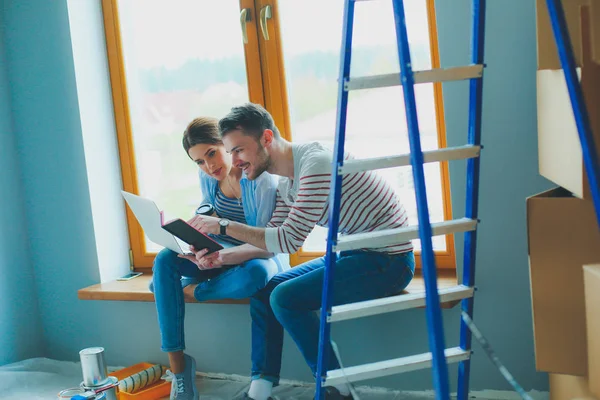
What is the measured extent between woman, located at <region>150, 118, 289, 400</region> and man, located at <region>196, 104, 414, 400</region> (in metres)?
0.11

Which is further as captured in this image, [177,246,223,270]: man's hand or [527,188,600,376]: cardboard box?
[177,246,223,270]: man's hand

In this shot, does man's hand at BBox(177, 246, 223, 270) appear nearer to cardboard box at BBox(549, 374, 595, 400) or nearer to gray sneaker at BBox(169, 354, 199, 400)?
gray sneaker at BBox(169, 354, 199, 400)

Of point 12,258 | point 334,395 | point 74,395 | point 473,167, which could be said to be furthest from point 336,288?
point 12,258

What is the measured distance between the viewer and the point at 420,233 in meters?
1.39

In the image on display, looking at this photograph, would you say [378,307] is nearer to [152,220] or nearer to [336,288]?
[336,288]

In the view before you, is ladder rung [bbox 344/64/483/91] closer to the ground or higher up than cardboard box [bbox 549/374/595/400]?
higher up

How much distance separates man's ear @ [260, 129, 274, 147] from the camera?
209cm

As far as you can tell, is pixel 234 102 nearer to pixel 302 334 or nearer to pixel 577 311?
pixel 302 334

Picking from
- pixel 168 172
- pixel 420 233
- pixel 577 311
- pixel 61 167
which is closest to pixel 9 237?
pixel 61 167

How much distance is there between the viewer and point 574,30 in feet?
5.01

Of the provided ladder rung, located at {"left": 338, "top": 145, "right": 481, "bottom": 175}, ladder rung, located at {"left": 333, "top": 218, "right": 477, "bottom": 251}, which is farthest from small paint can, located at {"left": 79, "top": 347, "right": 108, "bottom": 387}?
ladder rung, located at {"left": 338, "top": 145, "right": 481, "bottom": 175}

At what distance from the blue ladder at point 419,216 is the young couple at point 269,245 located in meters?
0.37

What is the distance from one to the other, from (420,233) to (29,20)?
2.17 m

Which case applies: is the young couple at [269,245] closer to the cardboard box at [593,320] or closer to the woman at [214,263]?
the woman at [214,263]
